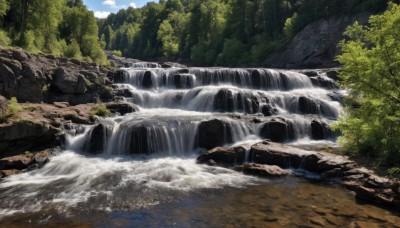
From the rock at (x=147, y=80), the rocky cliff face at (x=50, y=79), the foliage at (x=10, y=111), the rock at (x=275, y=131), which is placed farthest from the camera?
the rock at (x=147, y=80)

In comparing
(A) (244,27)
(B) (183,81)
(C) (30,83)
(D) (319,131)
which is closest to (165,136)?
(D) (319,131)

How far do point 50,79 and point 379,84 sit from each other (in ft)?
89.9

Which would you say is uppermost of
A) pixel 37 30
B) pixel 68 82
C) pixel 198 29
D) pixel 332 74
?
pixel 198 29

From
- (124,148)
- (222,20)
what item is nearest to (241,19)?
(222,20)

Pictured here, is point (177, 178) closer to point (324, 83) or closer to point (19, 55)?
point (19, 55)

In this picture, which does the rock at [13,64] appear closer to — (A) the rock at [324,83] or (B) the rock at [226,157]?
(B) the rock at [226,157]

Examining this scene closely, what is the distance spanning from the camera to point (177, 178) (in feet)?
61.8

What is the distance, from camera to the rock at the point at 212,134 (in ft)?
82.2

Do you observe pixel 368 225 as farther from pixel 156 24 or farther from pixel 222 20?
pixel 156 24

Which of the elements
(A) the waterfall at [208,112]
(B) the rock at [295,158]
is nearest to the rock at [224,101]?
(A) the waterfall at [208,112]

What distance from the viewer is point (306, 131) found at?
91.4 ft

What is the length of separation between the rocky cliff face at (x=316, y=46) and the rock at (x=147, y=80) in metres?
33.5

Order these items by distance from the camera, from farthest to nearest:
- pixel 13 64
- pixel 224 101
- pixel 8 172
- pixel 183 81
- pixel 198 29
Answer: pixel 198 29 → pixel 183 81 → pixel 224 101 → pixel 13 64 → pixel 8 172

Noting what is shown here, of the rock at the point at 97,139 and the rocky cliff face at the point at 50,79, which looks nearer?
the rock at the point at 97,139
